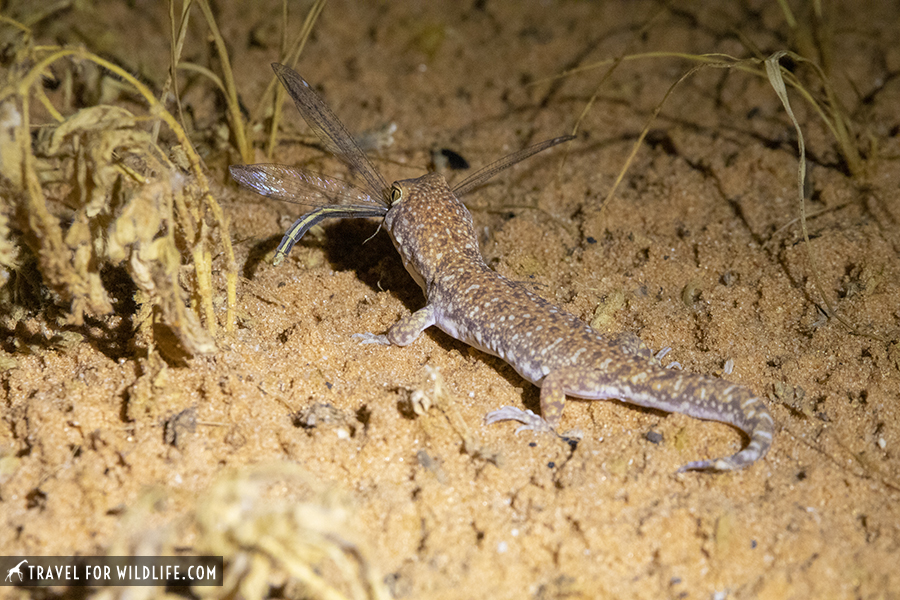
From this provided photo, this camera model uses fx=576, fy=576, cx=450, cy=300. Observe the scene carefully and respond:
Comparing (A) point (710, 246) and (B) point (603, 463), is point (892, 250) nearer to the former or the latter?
(A) point (710, 246)

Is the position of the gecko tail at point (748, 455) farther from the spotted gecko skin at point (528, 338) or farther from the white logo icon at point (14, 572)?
the white logo icon at point (14, 572)

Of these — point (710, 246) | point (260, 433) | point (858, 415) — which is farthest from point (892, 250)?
point (260, 433)

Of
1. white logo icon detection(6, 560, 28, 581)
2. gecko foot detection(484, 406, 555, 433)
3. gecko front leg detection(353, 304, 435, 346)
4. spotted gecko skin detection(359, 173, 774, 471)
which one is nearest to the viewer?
white logo icon detection(6, 560, 28, 581)

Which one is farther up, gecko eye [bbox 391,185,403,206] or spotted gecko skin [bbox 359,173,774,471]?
gecko eye [bbox 391,185,403,206]

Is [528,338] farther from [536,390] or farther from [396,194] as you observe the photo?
[396,194]

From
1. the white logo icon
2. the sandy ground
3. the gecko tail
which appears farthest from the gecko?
the white logo icon

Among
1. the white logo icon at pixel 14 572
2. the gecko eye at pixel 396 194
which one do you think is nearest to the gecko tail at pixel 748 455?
the gecko eye at pixel 396 194

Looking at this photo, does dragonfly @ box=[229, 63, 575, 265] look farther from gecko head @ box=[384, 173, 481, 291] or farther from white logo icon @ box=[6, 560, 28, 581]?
white logo icon @ box=[6, 560, 28, 581]

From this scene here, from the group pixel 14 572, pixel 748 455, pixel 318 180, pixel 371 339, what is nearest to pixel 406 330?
pixel 371 339
